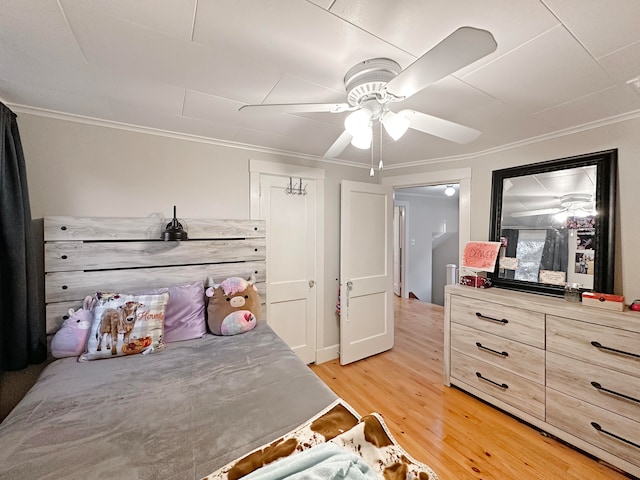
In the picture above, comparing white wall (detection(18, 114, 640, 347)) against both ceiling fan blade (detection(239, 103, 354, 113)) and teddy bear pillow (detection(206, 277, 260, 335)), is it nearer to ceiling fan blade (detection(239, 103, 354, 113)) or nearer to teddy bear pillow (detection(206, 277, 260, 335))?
teddy bear pillow (detection(206, 277, 260, 335))

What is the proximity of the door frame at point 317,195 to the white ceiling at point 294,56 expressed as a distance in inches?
26.2

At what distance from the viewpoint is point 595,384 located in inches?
65.1

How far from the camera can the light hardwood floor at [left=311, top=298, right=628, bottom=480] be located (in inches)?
63.8

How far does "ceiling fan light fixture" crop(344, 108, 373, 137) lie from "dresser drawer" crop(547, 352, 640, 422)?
2.03 m

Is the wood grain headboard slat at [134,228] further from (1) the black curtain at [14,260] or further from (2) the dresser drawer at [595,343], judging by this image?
(2) the dresser drawer at [595,343]

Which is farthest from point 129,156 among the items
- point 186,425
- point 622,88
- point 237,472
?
point 622,88

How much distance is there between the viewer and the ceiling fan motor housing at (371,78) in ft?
3.92

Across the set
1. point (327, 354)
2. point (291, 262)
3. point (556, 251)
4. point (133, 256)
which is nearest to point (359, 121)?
point (291, 262)

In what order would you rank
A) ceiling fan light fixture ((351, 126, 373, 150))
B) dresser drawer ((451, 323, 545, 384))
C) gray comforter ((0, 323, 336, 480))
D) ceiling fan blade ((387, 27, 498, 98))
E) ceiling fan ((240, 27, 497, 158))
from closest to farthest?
ceiling fan blade ((387, 27, 498, 98)) → gray comforter ((0, 323, 336, 480)) → ceiling fan ((240, 27, 497, 158)) → ceiling fan light fixture ((351, 126, 373, 150)) → dresser drawer ((451, 323, 545, 384))

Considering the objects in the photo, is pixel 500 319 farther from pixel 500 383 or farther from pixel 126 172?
pixel 126 172

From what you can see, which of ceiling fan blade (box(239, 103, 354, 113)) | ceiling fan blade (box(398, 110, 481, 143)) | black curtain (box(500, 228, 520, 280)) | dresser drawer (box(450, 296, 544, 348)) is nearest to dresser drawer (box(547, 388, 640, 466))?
dresser drawer (box(450, 296, 544, 348))

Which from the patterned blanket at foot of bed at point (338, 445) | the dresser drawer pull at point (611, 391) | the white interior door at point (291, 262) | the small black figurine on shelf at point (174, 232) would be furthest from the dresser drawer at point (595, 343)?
the small black figurine on shelf at point (174, 232)

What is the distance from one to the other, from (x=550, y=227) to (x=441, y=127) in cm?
159

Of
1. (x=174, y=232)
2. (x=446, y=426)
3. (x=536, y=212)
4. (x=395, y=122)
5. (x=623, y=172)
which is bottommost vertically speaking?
(x=446, y=426)
